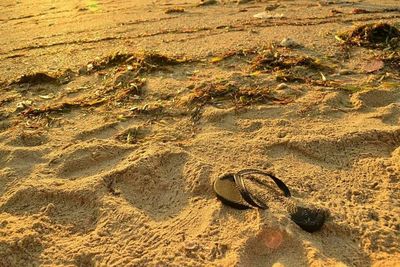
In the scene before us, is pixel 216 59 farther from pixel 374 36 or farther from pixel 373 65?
pixel 374 36

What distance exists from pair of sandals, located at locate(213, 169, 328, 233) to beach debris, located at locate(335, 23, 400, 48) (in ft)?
6.58

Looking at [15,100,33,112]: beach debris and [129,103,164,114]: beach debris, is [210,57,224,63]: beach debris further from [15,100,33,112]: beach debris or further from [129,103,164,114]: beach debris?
[15,100,33,112]: beach debris

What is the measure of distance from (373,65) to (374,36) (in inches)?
22.6

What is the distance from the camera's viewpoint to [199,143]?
7.38ft

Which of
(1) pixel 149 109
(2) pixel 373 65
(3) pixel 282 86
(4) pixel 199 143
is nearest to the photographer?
(4) pixel 199 143

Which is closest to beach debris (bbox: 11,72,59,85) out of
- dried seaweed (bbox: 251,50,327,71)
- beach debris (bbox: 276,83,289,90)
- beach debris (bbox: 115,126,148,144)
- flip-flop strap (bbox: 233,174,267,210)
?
beach debris (bbox: 115,126,148,144)

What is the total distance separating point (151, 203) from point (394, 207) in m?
1.03

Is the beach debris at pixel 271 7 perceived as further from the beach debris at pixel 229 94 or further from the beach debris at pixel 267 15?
the beach debris at pixel 229 94

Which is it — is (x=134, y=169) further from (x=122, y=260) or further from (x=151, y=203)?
(x=122, y=260)

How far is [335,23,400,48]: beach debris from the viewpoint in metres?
3.39

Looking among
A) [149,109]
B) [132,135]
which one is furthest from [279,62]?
[132,135]

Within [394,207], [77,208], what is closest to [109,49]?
[77,208]

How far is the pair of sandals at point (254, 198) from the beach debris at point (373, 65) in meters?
1.50

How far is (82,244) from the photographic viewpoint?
1687mm
